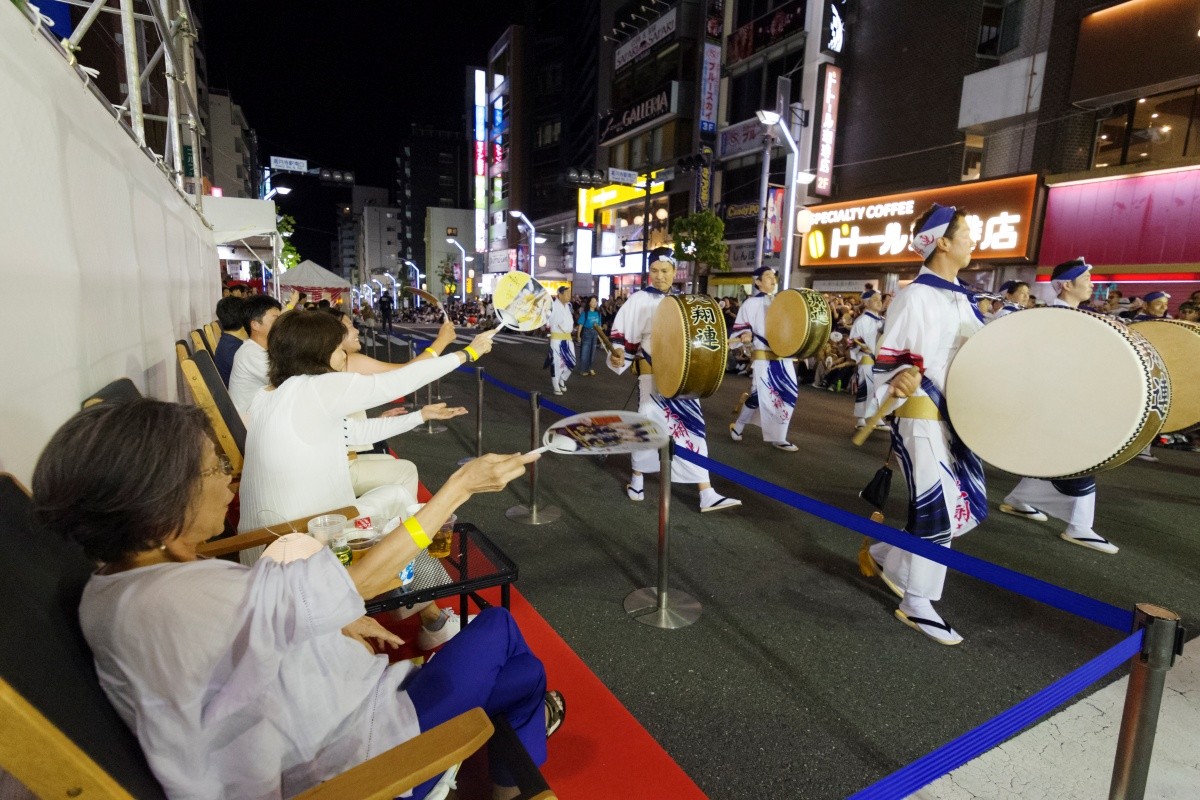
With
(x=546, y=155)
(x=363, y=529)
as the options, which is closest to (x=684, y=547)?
(x=363, y=529)

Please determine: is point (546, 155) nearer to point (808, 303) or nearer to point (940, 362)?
point (808, 303)

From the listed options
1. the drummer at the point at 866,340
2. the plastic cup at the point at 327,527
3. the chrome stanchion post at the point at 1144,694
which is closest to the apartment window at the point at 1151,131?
the drummer at the point at 866,340

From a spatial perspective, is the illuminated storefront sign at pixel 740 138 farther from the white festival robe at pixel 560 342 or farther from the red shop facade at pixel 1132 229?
the white festival robe at pixel 560 342

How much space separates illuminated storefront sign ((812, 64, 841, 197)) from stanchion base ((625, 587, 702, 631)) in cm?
1654

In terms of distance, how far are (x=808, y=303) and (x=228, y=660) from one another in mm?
5670

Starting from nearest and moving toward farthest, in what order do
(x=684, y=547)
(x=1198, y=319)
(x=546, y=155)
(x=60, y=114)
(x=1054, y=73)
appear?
(x=60, y=114)
(x=684, y=547)
(x=1198, y=319)
(x=1054, y=73)
(x=546, y=155)

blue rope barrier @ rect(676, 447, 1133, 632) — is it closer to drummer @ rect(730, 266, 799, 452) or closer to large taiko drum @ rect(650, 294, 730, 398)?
large taiko drum @ rect(650, 294, 730, 398)

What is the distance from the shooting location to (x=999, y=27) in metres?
13.3

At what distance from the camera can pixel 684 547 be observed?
393 centimetres

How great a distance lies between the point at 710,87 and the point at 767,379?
65.6 feet

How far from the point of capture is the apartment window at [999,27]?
12859mm

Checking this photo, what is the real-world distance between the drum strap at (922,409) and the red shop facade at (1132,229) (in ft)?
33.2

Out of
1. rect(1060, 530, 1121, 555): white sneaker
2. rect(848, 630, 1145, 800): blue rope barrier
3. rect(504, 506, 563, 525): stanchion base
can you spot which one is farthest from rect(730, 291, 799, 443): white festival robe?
rect(848, 630, 1145, 800): blue rope barrier

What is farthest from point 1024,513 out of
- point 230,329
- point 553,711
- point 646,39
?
point 646,39
